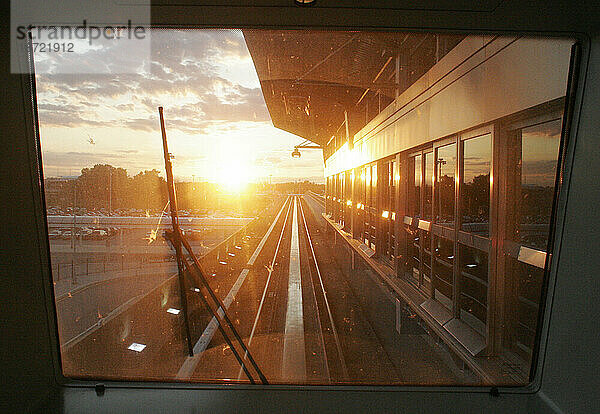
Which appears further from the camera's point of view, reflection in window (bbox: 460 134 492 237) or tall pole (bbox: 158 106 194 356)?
reflection in window (bbox: 460 134 492 237)

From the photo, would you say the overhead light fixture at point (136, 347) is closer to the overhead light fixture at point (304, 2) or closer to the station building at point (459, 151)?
the station building at point (459, 151)

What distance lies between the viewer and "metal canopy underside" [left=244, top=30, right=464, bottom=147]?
7.22ft

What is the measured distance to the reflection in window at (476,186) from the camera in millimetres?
2320

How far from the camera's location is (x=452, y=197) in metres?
2.83

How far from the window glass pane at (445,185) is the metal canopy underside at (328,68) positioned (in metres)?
0.58

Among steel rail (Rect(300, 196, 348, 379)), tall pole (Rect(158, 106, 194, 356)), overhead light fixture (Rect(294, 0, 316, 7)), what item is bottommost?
steel rail (Rect(300, 196, 348, 379))

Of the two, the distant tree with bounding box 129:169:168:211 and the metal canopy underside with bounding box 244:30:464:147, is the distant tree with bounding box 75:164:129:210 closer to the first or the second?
the distant tree with bounding box 129:169:168:211

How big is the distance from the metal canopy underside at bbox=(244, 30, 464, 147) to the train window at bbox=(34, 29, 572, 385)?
0.02 metres

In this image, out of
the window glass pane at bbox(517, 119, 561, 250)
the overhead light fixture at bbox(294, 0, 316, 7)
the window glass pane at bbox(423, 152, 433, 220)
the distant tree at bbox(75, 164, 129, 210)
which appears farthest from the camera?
the window glass pane at bbox(423, 152, 433, 220)

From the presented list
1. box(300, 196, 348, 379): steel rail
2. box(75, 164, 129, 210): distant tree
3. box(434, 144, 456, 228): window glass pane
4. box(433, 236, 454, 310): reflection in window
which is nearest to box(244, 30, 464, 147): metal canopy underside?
box(434, 144, 456, 228): window glass pane

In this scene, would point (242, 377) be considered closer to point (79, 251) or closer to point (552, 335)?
point (79, 251)

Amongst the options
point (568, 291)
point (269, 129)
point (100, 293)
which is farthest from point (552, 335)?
point (100, 293)

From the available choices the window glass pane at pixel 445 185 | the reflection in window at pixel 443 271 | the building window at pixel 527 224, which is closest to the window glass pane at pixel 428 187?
the window glass pane at pixel 445 185

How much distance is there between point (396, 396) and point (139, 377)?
1166 mm
